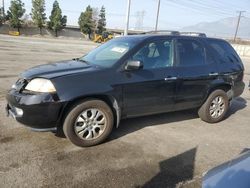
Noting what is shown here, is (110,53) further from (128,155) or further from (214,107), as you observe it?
(214,107)

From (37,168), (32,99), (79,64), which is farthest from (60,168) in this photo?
(79,64)

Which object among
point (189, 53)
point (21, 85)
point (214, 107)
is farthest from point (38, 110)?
point (214, 107)

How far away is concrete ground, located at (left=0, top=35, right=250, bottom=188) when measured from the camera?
3509mm

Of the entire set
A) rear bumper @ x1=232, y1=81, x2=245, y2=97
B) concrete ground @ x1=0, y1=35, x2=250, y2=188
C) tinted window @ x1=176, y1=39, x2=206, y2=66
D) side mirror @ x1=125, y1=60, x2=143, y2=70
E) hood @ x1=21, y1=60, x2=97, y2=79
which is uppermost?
tinted window @ x1=176, y1=39, x2=206, y2=66

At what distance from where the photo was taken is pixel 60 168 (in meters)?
3.72

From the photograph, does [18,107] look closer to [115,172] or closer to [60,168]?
[60,168]

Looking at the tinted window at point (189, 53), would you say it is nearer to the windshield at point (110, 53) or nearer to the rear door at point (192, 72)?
the rear door at point (192, 72)

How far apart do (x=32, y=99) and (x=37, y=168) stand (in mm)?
956

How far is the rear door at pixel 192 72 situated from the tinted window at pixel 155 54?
0.20 metres

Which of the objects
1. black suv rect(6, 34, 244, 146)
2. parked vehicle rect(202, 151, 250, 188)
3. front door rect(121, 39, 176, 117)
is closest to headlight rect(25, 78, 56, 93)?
black suv rect(6, 34, 244, 146)

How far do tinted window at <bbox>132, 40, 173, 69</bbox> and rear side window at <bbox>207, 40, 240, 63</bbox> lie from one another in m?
1.26

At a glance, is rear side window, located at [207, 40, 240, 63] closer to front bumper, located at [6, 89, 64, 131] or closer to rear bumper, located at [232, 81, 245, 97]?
rear bumper, located at [232, 81, 245, 97]

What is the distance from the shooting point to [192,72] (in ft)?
17.6

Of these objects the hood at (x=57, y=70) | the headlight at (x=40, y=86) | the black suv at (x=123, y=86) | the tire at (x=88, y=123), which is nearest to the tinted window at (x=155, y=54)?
the black suv at (x=123, y=86)
